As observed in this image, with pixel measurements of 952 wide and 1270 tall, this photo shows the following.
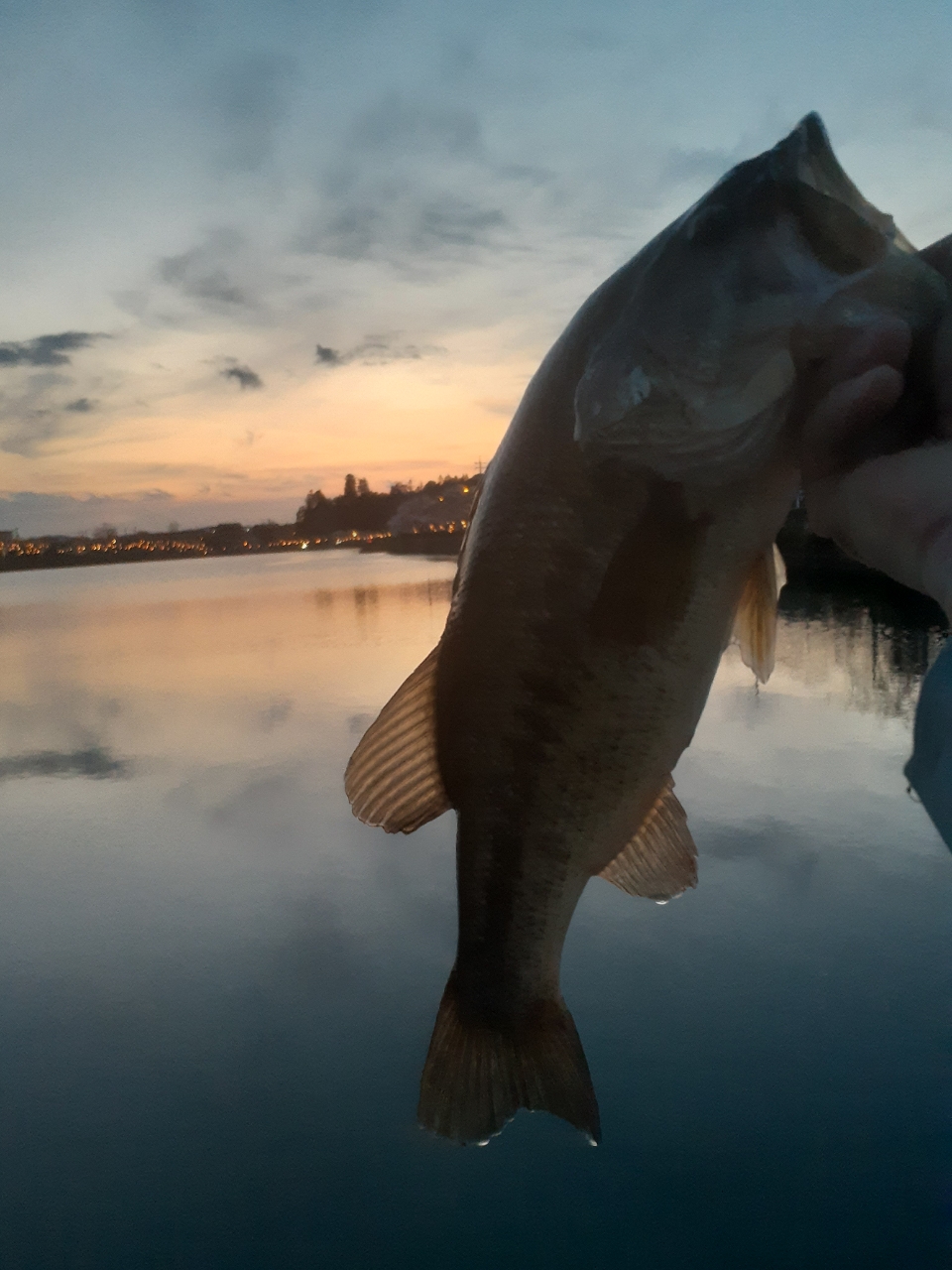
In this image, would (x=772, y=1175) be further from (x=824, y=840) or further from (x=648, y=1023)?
(x=824, y=840)

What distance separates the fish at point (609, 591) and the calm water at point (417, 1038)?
1.49 meters

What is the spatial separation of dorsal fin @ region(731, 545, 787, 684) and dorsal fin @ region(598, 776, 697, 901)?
1.14 feet

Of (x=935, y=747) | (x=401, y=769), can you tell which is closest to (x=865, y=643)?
(x=401, y=769)

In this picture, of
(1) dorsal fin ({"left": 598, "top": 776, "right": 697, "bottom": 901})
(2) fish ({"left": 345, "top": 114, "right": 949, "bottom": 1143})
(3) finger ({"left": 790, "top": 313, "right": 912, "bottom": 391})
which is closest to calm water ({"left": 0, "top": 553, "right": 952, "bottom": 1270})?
(2) fish ({"left": 345, "top": 114, "right": 949, "bottom": 1143})

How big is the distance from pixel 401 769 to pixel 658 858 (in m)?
0.59

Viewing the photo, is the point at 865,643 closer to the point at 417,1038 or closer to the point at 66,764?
the point at 417,1038

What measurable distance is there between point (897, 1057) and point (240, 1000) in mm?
2917

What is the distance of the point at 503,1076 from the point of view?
163 cm

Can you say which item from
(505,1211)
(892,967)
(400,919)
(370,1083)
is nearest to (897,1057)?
(892,967)

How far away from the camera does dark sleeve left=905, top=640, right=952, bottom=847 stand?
89cm

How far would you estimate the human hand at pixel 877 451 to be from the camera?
1041 mm

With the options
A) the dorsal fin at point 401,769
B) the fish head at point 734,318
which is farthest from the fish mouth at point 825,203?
the dorsal fin at point 401,769

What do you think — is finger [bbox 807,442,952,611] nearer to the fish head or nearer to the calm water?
the fish head

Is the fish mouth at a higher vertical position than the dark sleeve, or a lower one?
higher
